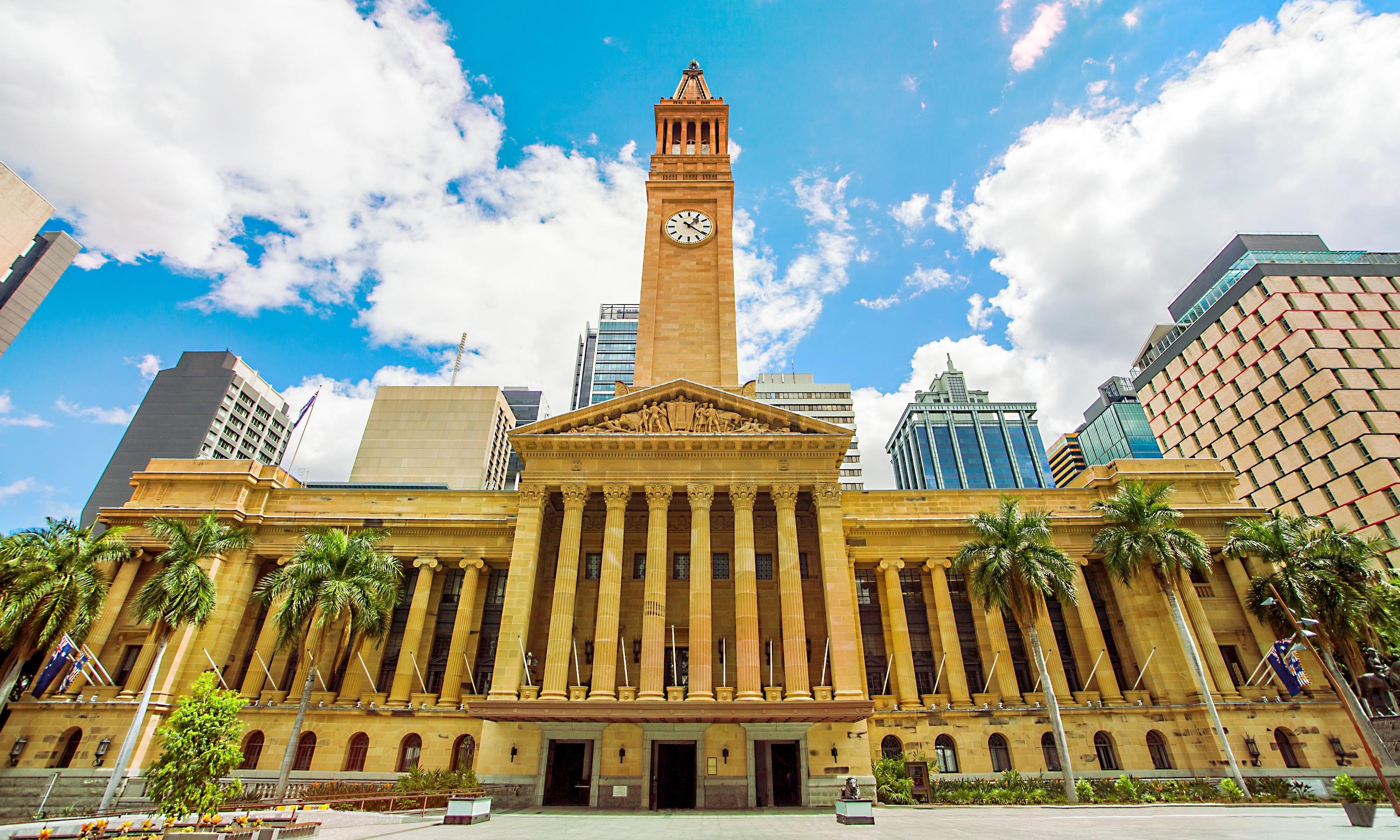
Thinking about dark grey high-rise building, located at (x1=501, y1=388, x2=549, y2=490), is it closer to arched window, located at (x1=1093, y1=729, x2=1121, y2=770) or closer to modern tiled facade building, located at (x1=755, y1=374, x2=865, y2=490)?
modern tiled facade building, located at (x1=755, y1=374, x2=865, y2=490)

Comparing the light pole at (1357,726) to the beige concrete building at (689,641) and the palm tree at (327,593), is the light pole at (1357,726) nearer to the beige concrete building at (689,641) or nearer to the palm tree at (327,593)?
the beige concrete building at (689,641)

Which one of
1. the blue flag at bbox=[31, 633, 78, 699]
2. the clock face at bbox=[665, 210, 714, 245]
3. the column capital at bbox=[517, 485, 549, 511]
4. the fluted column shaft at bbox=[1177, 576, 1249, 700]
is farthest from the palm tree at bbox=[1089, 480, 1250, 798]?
the blue flag at bbox=[31, 633, 78, 699]

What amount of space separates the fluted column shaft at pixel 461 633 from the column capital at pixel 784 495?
18.9 meters

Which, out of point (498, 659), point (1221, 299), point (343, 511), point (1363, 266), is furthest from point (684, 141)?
point (1363, 266)

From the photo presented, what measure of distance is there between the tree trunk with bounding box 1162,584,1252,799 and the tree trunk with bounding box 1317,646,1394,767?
4.95 m

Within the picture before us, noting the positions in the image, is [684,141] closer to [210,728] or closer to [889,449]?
[210,728]

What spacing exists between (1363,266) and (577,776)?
313 ft

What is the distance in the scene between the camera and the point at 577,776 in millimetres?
33719

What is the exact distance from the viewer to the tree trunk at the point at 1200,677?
103 feet

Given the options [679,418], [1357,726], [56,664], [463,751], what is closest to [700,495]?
[679,418]

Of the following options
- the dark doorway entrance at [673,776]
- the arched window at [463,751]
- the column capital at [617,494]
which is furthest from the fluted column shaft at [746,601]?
the arched window at [463,751]

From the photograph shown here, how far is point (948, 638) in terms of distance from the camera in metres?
39.2

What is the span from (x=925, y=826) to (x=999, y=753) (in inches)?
649

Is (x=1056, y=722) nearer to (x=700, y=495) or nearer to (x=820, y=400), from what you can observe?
(x=700, y=495)
